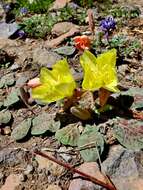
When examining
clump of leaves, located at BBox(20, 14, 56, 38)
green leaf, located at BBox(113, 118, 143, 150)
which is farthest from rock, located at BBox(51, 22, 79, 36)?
green leaf, located at BBox(113, 118, 143, 150)

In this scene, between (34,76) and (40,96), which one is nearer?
(40,96)

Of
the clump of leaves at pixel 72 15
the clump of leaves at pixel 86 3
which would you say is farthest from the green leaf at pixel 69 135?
the clump of leaves at pixel 86 3

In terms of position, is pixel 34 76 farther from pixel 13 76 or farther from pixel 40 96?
pixel 40 96

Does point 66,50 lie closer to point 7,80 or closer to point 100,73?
point 7,80

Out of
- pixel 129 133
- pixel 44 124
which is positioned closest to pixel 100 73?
pixel 129 133

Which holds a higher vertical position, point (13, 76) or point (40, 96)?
point (40, 96)

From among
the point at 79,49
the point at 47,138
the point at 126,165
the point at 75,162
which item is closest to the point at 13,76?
the point at 79,49
